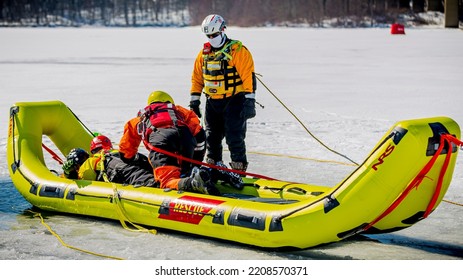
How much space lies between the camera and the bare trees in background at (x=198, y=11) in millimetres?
64688

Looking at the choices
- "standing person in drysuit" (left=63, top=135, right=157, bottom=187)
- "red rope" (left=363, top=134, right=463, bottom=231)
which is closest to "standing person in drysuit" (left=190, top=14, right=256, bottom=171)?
"standing person in drysuit" (left=63, top=135, right=157, bottom=187)

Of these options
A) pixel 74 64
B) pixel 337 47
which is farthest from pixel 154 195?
pixel 337 47

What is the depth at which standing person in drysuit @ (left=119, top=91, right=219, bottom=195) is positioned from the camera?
5426mm

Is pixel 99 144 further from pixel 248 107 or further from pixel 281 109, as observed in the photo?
pixel 281 109

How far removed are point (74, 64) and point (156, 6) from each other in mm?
75589

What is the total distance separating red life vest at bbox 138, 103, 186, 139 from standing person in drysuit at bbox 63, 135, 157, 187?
1.06 ft

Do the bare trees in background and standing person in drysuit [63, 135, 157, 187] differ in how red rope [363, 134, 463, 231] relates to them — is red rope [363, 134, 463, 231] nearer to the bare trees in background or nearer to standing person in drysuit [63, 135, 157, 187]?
standing person in drysuit [63, 135, 157, 187]

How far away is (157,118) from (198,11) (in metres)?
85.5

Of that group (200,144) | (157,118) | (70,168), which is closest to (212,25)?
(200,144)

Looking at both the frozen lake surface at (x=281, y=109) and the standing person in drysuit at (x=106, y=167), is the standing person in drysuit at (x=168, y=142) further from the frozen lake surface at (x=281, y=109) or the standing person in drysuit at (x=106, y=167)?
the frozen lake surface at (x=281, y=109)

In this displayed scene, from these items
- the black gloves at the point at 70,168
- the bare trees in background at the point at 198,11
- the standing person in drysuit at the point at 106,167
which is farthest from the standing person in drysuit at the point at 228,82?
the bare trees in background at the point at 198,11

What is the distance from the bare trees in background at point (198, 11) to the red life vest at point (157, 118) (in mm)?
55071

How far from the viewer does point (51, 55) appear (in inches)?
944

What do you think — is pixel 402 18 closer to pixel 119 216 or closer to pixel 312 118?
pixel 312 118
